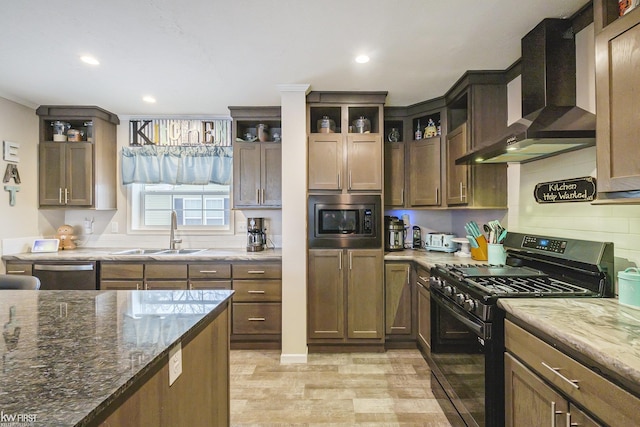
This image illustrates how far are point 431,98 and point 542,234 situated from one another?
1.69 meters

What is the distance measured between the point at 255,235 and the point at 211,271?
60 centimetres

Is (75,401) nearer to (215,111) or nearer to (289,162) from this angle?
(289,162)

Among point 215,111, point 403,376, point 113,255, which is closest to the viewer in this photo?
point 403,376

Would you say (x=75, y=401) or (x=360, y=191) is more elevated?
(x=360, y=191)

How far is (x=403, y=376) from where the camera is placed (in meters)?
2.56

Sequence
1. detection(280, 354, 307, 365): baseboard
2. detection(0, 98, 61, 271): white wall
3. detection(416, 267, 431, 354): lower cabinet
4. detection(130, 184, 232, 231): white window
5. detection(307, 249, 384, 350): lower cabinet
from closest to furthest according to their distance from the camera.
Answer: detection(416, 267, 431, 354): lower cabinet → detection(280, 354, 307, 365): baseboard → detection(307, 249, 384, 350): lower cabinet → detection(0, 98, 61, 271): white wall → detection(130, 184, 232, 231): white window

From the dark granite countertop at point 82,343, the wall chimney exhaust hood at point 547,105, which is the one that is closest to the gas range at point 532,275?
the wall chimney exhaust hood at point 547,105

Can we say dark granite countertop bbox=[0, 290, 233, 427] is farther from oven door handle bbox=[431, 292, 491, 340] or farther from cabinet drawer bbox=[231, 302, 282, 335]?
cabinet drawer bbox=[231, 302, 282, 335]

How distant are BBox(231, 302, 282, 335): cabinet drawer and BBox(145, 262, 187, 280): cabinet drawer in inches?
23.8

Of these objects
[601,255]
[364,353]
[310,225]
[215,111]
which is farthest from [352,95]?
[364,353]

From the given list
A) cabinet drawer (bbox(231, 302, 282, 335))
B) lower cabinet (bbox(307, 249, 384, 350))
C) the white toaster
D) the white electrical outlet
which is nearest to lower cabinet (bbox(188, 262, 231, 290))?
cabinet drawer (bbox(231, 302, 282, 335))

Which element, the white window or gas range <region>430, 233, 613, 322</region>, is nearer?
gas range <region>430, 233, 613, 322</region>

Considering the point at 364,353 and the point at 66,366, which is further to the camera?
the point at 364,353

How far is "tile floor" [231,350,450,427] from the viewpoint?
2.04 m
